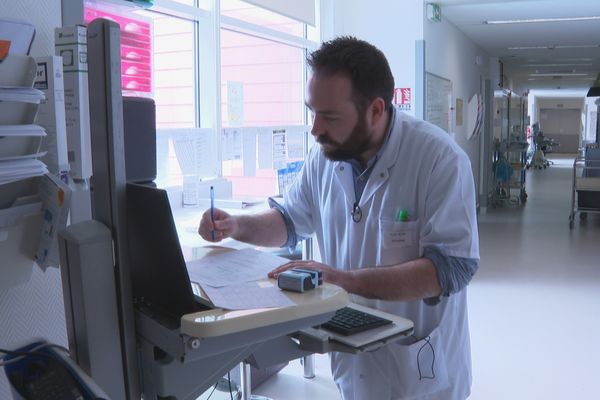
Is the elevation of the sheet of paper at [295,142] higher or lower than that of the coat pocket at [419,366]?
higher

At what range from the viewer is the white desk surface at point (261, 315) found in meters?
0.99

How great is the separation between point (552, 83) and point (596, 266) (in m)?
12.5

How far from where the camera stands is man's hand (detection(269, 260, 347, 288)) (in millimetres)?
1248

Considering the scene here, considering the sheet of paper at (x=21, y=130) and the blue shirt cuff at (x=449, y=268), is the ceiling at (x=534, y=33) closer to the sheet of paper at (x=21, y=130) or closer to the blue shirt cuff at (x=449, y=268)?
the blue shirt cuff at (x=449, y=268)

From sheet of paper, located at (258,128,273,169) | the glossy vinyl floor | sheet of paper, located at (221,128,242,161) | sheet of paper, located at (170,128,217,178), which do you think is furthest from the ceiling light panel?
sheet of paper, located at (170,128,217,178)

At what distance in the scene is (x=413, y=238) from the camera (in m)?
1.73

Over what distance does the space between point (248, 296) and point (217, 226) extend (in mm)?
629

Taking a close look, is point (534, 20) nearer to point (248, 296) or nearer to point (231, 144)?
point (231, 144)

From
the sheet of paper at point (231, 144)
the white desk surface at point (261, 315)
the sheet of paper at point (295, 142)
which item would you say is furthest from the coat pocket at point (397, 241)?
the sheet of paper at point (295, 142)

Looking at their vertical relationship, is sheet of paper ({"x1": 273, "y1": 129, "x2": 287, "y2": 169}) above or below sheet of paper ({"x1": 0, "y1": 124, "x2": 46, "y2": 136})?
below

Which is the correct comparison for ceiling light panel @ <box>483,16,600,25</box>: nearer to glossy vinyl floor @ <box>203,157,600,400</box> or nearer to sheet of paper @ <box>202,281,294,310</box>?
glossy vinyl floor @ <box>203,157,600,400</box>

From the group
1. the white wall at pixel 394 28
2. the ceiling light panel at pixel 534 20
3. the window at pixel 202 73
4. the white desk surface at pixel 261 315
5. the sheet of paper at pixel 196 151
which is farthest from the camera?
the ceiling light panel at pixel 534 20

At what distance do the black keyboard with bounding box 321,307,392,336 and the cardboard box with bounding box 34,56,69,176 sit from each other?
845mm

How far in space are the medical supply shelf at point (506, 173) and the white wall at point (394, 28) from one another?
5.15 metres
